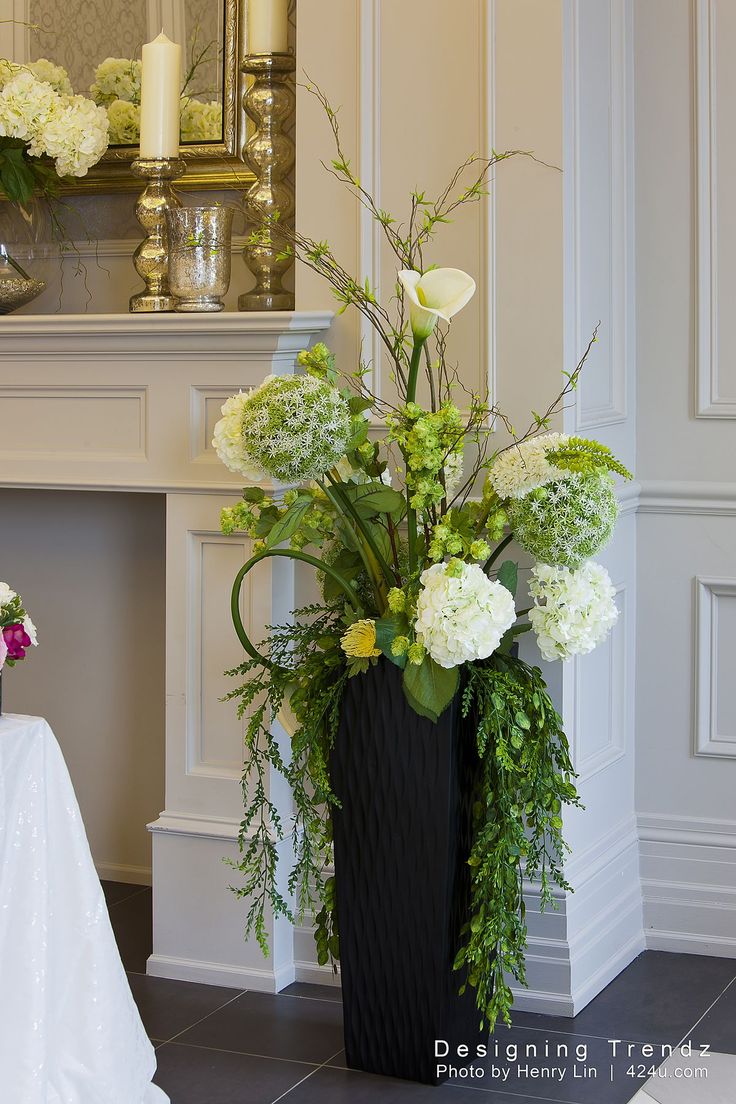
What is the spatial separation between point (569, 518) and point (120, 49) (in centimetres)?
170

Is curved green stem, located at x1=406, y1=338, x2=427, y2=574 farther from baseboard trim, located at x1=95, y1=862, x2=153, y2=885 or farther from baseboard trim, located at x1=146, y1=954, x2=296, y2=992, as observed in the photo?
baseboard trim, located at x1=95, y1=862, x2=153, y2=885

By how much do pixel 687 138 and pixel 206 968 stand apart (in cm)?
209

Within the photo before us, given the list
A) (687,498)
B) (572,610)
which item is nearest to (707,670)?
(687,498)

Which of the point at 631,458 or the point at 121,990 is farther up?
the point at 631,458

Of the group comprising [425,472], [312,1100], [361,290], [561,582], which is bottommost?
[312,1100]

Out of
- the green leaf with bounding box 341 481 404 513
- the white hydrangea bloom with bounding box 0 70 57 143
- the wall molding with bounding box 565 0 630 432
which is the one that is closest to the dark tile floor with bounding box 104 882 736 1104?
the green leaf with bounding box 341 481 404 513

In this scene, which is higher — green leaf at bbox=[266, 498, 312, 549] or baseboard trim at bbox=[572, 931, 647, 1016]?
green leaf at bbox=[266, 498, 312, 549]

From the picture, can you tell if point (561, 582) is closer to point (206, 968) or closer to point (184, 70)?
point (206, 968)

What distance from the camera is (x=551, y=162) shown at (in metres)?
2.58

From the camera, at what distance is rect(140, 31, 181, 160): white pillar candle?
2789 millimetres

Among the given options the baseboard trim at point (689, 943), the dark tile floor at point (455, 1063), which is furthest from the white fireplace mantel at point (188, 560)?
the baseboard trim at point (689, 943)

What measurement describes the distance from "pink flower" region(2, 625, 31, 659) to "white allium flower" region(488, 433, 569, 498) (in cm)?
84

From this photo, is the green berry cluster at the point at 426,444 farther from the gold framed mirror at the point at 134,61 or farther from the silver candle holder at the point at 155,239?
the gold framed mirror at the point at 134,61

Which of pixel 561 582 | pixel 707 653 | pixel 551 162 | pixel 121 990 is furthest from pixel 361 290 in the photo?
pixel 121 990
